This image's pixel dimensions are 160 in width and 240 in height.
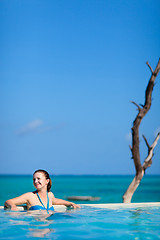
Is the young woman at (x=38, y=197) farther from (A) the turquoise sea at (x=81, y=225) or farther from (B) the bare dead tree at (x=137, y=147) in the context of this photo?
(B) the bare dead tree at (x=137, y=147)

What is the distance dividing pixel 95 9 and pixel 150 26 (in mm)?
5071

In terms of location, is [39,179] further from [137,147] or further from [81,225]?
[137,147]

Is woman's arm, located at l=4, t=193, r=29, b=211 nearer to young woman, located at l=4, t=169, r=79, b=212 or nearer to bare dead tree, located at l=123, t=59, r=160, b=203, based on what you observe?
young woman, located at l=4, t=169, r=79, b=212

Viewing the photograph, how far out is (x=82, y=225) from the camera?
3.42 metres

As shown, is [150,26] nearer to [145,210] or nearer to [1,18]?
[1,18]

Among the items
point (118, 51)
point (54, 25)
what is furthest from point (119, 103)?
point (54, 25)

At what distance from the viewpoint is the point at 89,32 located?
26.1 metres

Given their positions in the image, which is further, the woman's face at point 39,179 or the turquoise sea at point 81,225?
the woman's face at point 39,179

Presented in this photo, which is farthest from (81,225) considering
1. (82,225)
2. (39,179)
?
(39,179)

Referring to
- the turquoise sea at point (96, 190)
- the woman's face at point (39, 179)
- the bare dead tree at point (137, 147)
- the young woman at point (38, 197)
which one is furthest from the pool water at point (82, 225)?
the turquoise sea at point (96, 190)

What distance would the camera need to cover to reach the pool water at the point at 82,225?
9.86 ft

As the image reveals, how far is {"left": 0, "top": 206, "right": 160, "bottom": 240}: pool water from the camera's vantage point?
3.00 meters

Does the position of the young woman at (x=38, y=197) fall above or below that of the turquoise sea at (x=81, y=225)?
above

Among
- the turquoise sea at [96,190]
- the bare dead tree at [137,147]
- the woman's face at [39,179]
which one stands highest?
the turquoise sea at [96,190]
